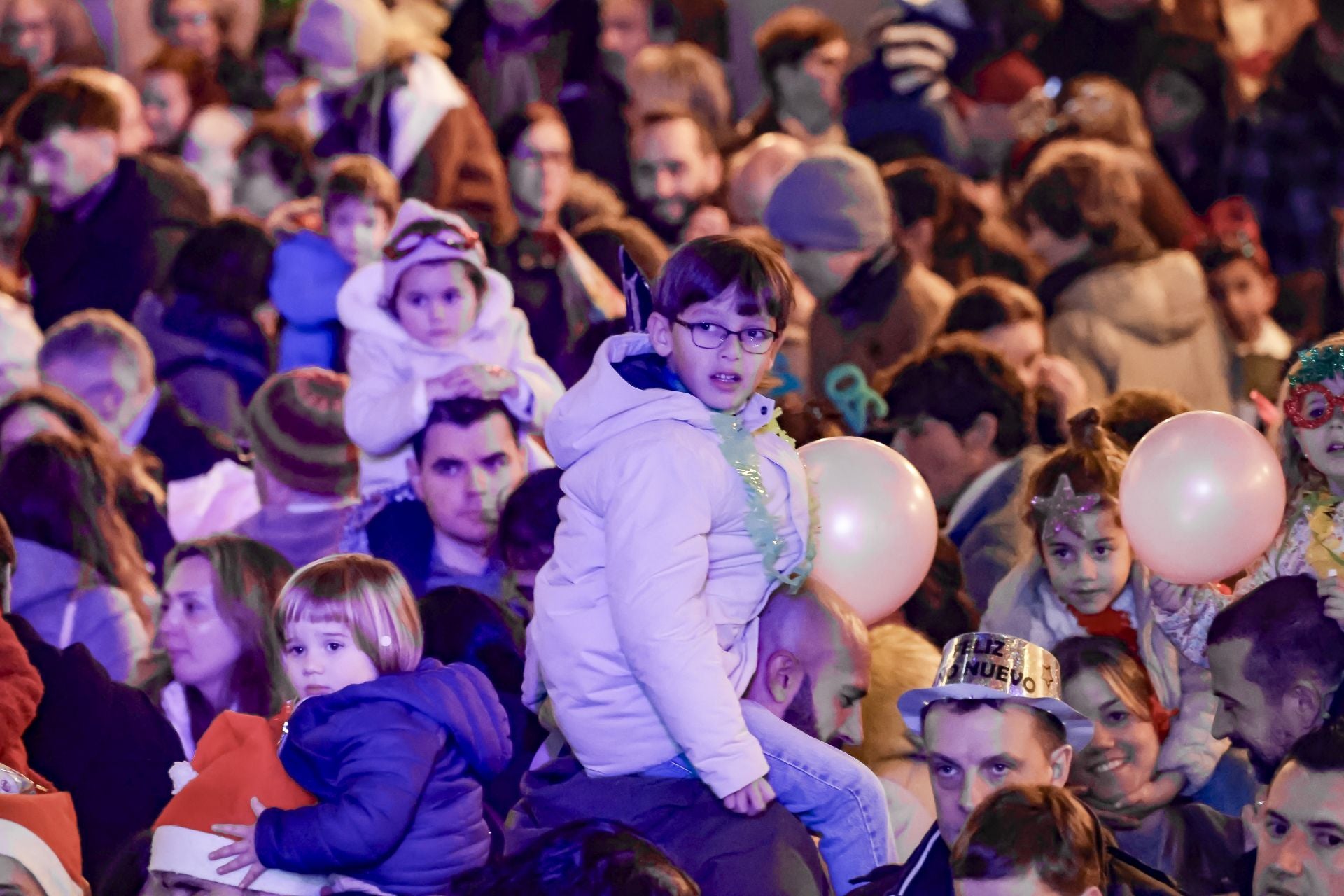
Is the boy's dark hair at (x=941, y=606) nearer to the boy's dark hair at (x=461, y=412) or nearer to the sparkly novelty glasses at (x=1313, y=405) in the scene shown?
the sparkly novelty glasses at (x=1313, y=405)

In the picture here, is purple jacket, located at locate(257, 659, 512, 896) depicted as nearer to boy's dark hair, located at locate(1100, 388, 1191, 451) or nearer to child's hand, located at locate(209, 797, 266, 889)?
child's hand, located at locate(209, 797, 266, 889)

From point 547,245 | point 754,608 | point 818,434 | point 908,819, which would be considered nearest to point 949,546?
point 818,434

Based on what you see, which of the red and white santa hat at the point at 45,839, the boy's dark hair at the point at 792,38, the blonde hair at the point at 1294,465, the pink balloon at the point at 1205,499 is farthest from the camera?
the boy's dark hair at the point at 792,38

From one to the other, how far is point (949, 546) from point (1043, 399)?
44.7 inches

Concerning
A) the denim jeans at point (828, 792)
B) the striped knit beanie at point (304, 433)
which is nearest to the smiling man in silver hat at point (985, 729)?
the denim jeans at point (828, 792)

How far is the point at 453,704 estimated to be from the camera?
→ 3.38 meters

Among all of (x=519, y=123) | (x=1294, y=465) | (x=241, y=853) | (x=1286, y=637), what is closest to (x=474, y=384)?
(x=241, y=853)

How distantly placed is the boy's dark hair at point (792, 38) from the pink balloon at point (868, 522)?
444cm

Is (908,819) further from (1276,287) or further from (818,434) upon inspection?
(1276,287)

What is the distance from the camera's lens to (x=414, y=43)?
749 cm

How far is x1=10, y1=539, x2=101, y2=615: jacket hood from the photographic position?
481cm

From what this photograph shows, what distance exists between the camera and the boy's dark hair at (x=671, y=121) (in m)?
7.56

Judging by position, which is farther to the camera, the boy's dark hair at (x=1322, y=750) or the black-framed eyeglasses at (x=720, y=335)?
the black-framed eyeglasses at (x=720, y=335)

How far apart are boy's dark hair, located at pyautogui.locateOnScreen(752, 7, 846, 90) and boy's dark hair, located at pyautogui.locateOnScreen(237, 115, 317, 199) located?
2054 mm
